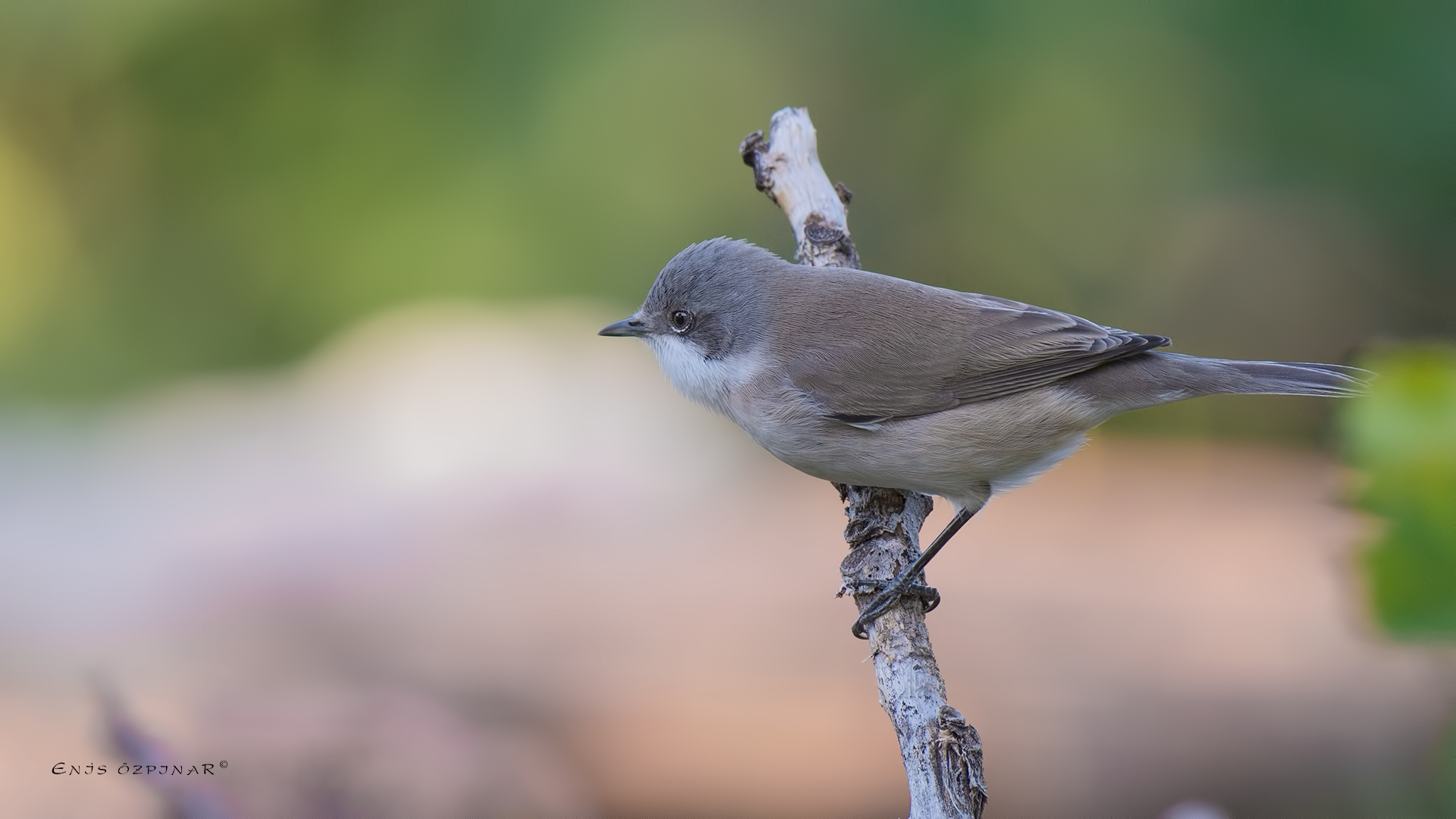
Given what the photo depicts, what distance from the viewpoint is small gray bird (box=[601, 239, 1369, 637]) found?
3471 mm

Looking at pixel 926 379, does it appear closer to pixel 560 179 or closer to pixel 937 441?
pixel 937 441

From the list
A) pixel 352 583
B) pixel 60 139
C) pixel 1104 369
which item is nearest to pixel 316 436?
pixel 352 583

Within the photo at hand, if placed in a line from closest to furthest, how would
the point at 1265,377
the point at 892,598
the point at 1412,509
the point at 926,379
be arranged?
the point at 1412,509
the point at 892,598
the point at 1265,377
the point at 926,379

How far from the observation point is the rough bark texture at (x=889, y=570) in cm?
269

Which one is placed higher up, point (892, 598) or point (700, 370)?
point (700, 370)

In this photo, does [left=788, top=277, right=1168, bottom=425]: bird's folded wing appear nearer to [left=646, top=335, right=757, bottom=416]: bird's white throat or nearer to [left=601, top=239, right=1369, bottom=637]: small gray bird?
[left=601, top=239, right=1369, bottom=637]: small gray bird

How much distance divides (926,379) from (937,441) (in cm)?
22

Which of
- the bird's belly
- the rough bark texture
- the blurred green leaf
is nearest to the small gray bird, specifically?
the bird's belly

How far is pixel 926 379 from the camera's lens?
355 cm

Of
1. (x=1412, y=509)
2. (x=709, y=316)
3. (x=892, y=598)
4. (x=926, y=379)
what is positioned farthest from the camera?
(x=709, y=316)

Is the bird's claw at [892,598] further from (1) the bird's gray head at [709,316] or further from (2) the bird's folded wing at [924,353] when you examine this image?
(1) the bird's gray head at [709,316]

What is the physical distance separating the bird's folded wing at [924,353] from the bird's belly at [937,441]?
4cm

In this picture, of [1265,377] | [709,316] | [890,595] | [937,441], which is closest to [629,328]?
[709,316]

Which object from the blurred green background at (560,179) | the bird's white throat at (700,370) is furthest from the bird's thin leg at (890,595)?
the blurred green background at (560,179)
